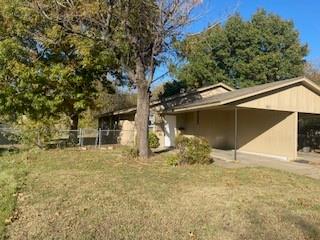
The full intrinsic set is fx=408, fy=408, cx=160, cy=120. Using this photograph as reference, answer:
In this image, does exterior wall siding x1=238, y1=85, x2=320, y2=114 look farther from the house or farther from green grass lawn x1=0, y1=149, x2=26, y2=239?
green grass lawn x1=0, y1=149, x2=26, y2=239

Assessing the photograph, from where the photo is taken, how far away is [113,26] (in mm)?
16078

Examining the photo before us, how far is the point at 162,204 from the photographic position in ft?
25.8

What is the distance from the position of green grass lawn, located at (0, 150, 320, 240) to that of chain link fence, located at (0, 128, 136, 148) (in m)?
7.21

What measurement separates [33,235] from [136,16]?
11.1 m

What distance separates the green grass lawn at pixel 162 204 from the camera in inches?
244

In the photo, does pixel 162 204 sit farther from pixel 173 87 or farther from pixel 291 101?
pixel 173 87

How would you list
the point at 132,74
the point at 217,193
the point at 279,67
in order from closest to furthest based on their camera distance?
1. the point at 217,193
2. the point at 132,74
3. the point at 279,67

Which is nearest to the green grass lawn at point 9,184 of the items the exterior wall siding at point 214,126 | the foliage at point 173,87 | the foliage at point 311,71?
the exterior wall siding at point 214,126

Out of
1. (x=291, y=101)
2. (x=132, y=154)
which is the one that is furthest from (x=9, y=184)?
(x=291, y=101)

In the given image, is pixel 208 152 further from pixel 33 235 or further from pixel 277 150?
pixel 33 235

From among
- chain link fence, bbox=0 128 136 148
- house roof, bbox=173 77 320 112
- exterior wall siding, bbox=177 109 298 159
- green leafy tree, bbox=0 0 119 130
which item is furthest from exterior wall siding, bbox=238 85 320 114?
chain link fence, bbox=0 128 136 148

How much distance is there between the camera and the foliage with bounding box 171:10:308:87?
3444 cm

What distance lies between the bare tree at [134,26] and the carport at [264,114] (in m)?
3.07

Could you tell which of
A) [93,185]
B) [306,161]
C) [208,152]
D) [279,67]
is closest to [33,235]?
[93,185]
